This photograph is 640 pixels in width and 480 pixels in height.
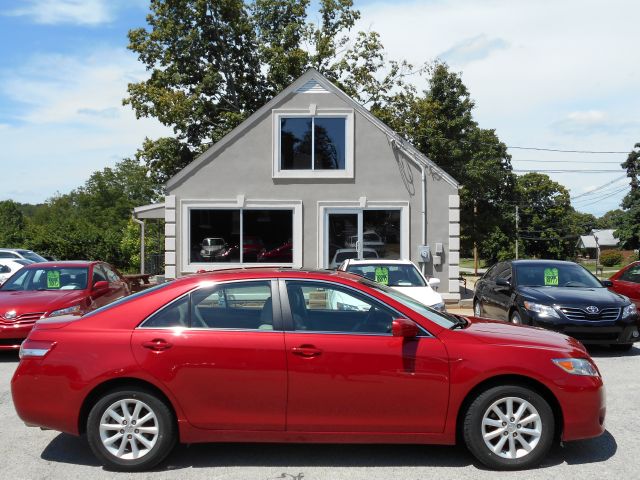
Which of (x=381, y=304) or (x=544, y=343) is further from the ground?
(x=381, y=304)

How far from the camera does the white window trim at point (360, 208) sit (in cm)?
1720

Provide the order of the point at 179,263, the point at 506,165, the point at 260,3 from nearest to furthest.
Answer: the point at 179,263, the point at 260,3, the point at 506,165

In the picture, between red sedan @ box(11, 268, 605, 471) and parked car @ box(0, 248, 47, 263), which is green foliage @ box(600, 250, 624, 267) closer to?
parked car @ box(0, 248, 47, 263)

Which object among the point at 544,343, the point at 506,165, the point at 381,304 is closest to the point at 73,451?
the point at 381,304

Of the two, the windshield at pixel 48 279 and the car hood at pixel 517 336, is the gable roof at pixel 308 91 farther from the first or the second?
the car hood at pixel 517 336

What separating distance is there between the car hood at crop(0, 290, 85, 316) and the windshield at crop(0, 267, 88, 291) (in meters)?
0.34

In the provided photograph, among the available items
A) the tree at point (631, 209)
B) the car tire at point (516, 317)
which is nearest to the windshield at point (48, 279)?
the car tire at point (516, 317)

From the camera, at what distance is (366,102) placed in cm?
2944

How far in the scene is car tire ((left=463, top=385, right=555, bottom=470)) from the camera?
475 cm

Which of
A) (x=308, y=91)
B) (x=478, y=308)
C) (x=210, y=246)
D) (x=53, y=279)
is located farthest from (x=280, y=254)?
(x=53, y=279)

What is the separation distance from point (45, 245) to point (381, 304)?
33.1 metres

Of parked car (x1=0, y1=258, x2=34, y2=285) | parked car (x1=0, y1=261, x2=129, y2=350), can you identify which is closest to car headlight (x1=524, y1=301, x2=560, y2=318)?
parked car (x1=0, y1=261, x2=129, y2=350)

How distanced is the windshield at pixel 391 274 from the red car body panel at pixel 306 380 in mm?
6895

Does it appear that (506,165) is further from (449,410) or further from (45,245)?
(449,410)
